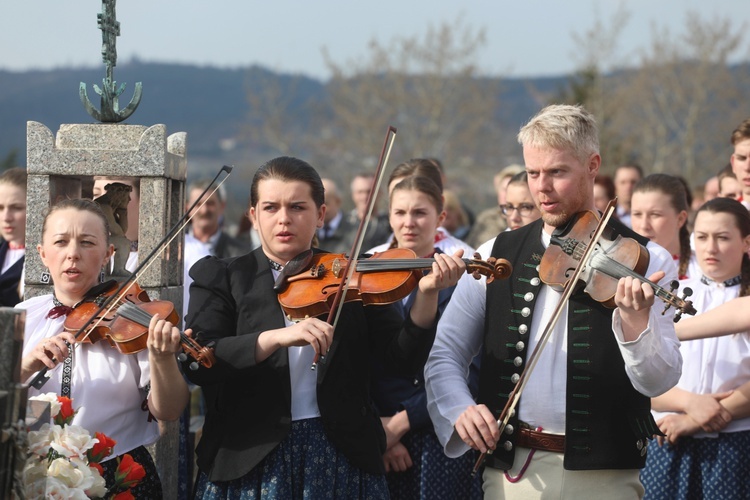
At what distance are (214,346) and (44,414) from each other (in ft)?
2.07

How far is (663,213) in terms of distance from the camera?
5.70 m

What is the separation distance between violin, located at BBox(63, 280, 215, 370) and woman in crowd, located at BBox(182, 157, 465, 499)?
0.15m

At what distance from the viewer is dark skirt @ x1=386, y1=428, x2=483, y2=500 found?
4.62 metres

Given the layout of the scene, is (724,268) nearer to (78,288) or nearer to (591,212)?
(591,212)

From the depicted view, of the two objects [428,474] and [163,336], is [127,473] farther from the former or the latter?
[428,474]

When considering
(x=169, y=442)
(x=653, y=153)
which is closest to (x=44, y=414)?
(x=169, y=442)

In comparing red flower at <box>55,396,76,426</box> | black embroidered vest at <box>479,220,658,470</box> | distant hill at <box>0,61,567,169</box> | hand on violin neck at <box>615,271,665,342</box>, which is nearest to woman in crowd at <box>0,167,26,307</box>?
red flower at <box>55,396,76,426</box>

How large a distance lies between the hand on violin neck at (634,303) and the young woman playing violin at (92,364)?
1.63 meters

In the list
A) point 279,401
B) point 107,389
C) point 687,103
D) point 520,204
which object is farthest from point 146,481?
point 687,103

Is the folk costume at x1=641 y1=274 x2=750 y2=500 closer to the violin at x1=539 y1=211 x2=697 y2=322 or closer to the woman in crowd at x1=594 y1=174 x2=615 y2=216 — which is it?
the violin at x1=539 y1=211 x2=697 y2=322

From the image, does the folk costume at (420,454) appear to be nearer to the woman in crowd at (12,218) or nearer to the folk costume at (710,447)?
the folk costume at (710,447)

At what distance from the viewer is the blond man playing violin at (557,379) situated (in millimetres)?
3365

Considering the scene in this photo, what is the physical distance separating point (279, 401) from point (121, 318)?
699mm

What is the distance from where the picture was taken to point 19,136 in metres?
121
